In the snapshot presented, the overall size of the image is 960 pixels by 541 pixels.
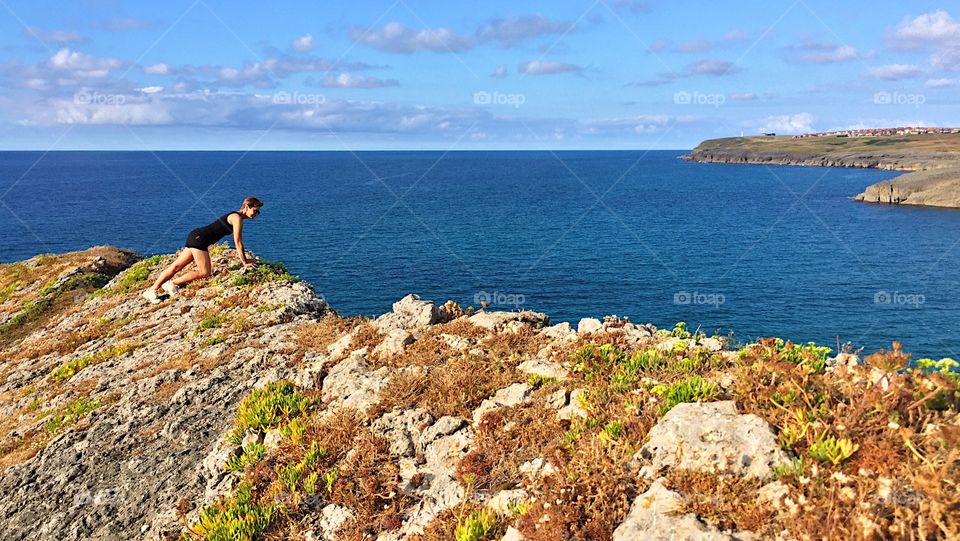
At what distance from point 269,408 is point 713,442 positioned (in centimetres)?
895

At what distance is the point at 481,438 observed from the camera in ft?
32.2

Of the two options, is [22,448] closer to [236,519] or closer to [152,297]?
[236,519]

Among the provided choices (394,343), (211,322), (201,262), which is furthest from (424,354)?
(201,262)

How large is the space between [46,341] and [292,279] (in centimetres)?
1033

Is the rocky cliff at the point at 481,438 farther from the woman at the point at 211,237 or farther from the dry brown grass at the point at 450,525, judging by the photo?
the woman at the point at 211,237

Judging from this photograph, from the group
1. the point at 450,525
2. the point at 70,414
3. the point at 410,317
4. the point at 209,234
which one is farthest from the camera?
the point at 209,234

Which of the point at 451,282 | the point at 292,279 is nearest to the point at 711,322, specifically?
the point at 451,282

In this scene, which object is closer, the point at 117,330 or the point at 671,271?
the point at 117,330

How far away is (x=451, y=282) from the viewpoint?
2566 inches

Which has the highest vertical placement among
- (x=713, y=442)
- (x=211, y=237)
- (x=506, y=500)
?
(x=211, y=237)

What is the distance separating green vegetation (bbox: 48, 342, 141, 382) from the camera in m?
18.9

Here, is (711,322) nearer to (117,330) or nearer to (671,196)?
(117,330)

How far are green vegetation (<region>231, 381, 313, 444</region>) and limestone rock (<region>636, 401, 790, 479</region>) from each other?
7.37 m

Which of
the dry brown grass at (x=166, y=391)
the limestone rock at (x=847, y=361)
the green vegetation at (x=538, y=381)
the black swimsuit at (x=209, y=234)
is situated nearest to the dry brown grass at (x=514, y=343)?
the green vegetation at (x=538, y=381)
